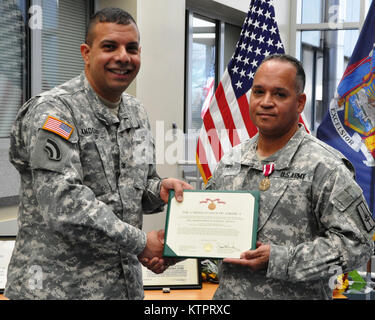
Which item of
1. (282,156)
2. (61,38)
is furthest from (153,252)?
(61,38)

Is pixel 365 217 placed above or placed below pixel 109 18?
below

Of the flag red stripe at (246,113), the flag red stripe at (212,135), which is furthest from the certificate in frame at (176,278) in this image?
the flag red stripe at (246,113)

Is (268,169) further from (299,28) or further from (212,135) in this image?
(299,28)

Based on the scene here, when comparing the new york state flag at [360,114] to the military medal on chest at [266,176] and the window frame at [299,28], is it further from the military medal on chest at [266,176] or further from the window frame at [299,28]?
the window frame at [299,28]

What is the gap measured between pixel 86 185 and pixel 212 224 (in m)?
0.44

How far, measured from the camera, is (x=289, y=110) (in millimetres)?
1692

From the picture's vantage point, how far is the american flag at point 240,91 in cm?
356

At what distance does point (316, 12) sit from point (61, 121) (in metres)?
6.19

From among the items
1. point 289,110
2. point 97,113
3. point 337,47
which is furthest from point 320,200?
point 337,47

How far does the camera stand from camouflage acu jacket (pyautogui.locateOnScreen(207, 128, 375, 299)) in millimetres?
1572

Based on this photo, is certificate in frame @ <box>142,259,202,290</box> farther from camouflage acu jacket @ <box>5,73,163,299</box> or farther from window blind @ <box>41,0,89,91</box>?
window blind @ <box>41,0,89,91</box>

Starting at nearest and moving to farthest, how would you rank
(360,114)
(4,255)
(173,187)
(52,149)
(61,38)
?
(52,149) → (173,187) → (4,255) → (360,114) → (61,38)

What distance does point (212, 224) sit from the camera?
173 centimetres

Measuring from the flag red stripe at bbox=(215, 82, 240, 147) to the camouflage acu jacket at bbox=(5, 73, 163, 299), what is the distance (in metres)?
1.80
